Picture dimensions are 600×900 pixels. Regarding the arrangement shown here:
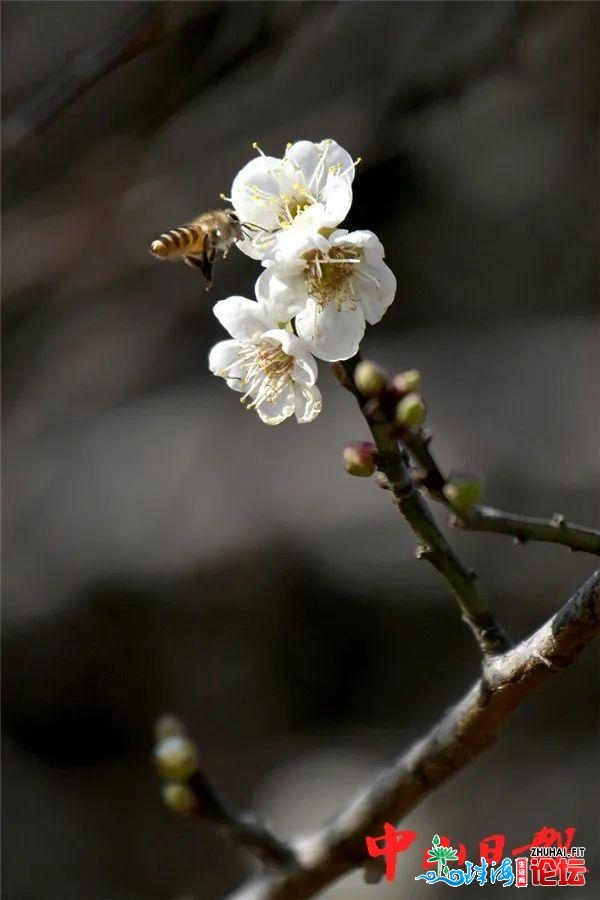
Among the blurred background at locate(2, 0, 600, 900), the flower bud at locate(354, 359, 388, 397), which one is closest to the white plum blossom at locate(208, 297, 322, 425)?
the flower bud at locate(354, 359, 388, 397)

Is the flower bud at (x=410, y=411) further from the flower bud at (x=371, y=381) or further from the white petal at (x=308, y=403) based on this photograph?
the white petal at (x=308, y=403)

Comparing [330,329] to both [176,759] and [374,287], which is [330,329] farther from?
[176,759]

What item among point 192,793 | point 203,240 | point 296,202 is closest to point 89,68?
point 203,240

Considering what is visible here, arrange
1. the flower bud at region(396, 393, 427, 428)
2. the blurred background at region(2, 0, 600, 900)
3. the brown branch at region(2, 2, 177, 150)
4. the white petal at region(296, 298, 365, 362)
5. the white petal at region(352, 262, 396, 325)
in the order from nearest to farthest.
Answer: the flower bud at region(396, 393, 427, 428)
the white petal at region(296, 298, 365, 362)
the white petal at region(352, 262, 396, 325)
the brown branch at region(2, 2, 177, 150)
the blurred background at region(2, 0, 600, 900)

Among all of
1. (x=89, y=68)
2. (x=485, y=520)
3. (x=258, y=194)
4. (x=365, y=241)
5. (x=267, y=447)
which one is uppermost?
(x=267, y=447)

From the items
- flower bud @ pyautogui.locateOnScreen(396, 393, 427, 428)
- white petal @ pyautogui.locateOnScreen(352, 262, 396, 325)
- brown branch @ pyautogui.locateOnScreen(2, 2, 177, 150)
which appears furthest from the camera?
brown branch @ pyautogui.locateOnScreen(2, 2, 177, 150)

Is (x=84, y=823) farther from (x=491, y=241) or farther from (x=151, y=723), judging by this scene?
(x=491, y=241)

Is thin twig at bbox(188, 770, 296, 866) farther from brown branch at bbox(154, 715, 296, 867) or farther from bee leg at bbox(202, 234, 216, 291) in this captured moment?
bee leg at bbox(202, 234, 216, 291)
